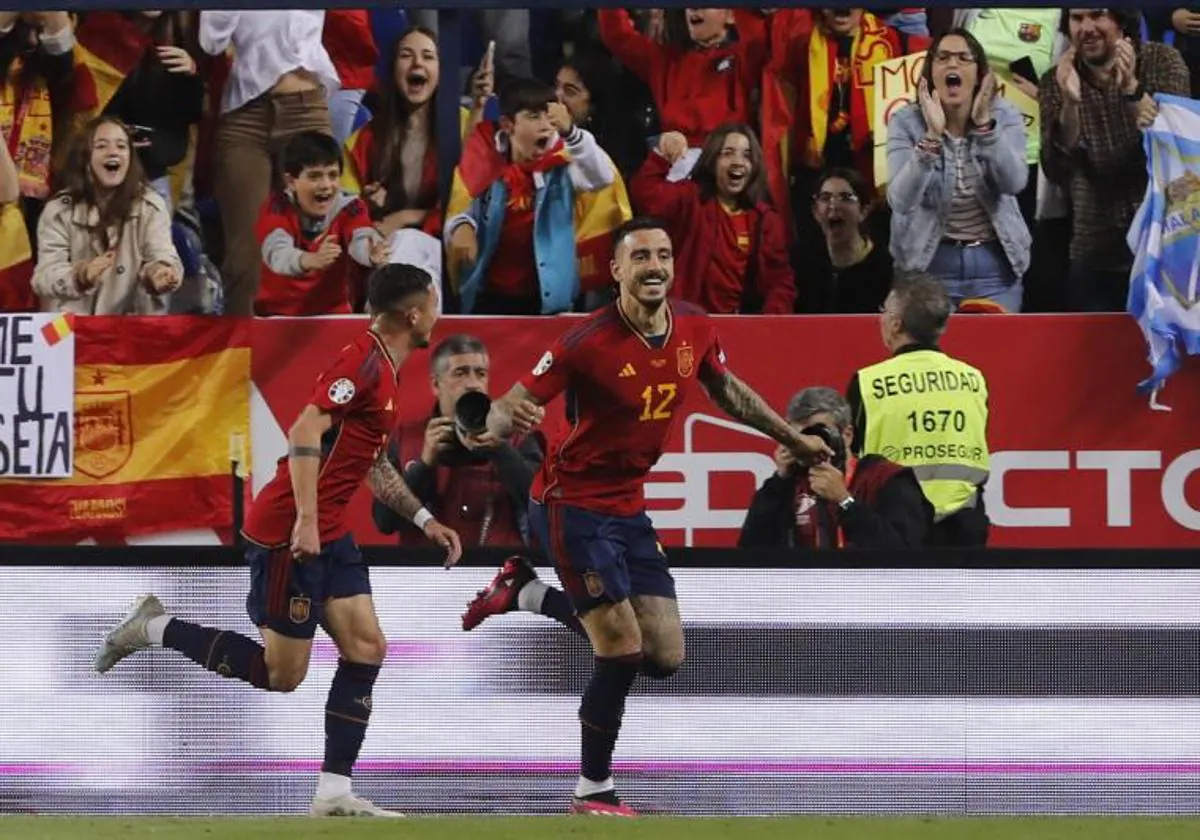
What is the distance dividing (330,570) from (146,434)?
3.16 meters

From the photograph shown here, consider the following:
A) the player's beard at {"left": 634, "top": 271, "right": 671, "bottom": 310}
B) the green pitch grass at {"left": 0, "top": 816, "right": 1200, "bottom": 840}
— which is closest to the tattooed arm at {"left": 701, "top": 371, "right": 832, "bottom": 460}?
the player's beard at {"left": 634, "top": 271, "right": 671, "bottom": 310}

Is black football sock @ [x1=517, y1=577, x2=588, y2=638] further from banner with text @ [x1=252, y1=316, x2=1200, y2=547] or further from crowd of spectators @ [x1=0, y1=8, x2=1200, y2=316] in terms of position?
crowd of spectators @ [x1=0, y1=8, x2=1200, y2=316]

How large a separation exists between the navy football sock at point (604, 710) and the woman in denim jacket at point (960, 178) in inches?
135

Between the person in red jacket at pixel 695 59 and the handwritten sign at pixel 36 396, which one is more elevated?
the person in red jacket at pixel 695 59

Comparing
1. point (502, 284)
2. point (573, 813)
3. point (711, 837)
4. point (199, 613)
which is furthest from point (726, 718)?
point (502, 284)

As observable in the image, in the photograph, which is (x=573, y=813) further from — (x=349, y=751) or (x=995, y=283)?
(x=995, y=283)

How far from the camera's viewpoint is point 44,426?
9.92 meters

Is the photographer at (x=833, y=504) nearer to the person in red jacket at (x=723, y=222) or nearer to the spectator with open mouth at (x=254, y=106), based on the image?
the person in red jacket at (x=723, y=222)

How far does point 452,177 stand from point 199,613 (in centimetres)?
311

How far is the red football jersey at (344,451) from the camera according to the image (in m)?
6.94

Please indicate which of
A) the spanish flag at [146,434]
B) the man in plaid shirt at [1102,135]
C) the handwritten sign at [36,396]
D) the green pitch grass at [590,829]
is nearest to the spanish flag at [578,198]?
the spanish flag at [146,434]

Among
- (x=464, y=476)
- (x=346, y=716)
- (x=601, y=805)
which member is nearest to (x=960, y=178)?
(x=464, y=476)

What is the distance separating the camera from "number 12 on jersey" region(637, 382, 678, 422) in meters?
7.08

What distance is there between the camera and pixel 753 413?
741 cm
